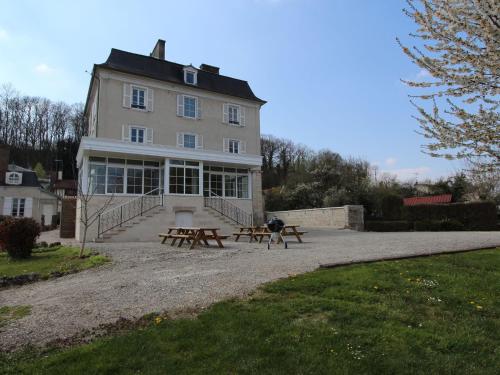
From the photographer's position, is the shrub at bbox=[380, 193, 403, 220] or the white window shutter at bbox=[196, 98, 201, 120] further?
the shrub at bbox=[380, 193, 403, 220]

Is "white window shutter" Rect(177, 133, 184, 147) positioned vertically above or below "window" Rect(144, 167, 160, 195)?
above

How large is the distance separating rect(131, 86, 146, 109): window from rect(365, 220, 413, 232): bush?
15658mm

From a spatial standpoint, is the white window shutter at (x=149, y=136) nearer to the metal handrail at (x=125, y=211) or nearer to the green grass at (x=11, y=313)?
the metal handrail at (x=125, y=211)

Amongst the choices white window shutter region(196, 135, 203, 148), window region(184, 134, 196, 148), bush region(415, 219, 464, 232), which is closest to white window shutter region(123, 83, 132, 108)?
window region(184, 134, 196, 148)

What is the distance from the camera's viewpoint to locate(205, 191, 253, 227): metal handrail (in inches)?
816

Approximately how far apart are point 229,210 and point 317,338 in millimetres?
17373

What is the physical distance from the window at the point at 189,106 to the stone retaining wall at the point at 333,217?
34.2ft

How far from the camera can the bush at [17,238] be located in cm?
1279

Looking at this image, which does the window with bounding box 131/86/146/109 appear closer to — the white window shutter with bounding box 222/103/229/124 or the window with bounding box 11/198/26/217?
the white window shutter with bounding box 222/103/229/124

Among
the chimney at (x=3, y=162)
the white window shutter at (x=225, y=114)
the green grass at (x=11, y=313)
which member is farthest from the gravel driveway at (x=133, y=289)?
the chimney at (x=3, y=162)

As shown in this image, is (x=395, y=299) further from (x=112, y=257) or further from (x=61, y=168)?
(x=61, y=168)

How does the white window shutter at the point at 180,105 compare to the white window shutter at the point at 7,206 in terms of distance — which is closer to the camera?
the white window shutter at the point at 180,105

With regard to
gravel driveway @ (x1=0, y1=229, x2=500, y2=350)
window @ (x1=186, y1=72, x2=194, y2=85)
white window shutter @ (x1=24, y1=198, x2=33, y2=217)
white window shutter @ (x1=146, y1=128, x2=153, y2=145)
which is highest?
window @ (x1=186, y1=72, x2=194, y2=85)

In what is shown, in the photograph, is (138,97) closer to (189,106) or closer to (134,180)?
(189,106)
